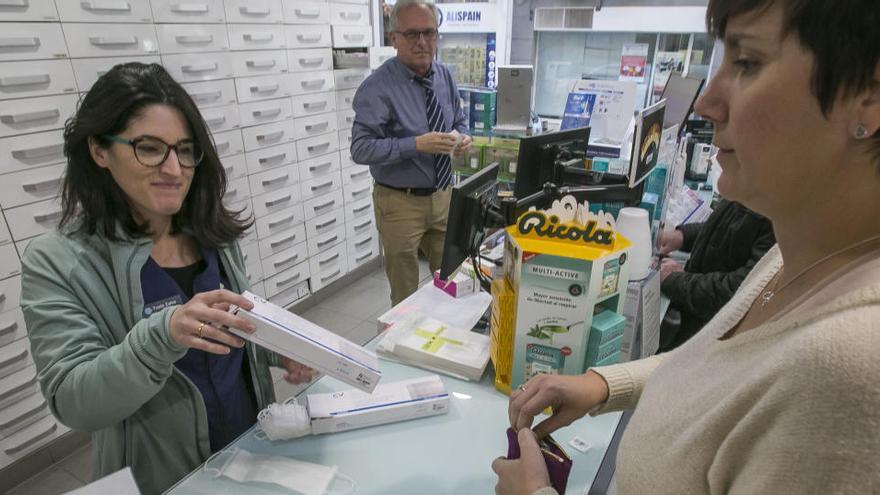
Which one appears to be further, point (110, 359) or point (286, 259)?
point (286, 259)

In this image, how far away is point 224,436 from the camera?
126cm

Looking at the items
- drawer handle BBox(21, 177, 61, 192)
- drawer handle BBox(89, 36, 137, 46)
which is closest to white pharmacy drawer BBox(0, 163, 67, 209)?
drawer handle BBox(21, 177, 61, 192)

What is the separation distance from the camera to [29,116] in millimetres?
1898

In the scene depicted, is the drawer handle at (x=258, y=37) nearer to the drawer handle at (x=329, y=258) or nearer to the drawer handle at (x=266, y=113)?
the drawer handle at (x=266, y=113)

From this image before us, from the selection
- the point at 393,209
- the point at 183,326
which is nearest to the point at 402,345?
the point at 183,326

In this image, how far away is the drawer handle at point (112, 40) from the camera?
2082 mm

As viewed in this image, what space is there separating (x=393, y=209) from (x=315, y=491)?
1.92 meters

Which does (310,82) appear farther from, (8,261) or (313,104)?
(8,261)

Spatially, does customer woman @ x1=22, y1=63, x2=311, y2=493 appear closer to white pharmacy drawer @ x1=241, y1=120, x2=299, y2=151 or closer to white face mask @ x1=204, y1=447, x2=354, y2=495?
white face mask @ x1=204, y1=447, x2=354, y2=495

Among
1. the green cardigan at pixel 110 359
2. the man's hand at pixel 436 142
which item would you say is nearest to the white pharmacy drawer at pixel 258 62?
the man's hand at pixel 436 142

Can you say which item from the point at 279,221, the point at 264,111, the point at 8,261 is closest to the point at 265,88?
the point at 264,111

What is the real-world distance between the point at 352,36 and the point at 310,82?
52 centimetres

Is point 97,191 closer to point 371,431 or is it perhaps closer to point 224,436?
point 224,436

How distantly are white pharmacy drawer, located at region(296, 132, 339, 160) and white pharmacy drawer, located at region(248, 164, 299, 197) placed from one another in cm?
12
